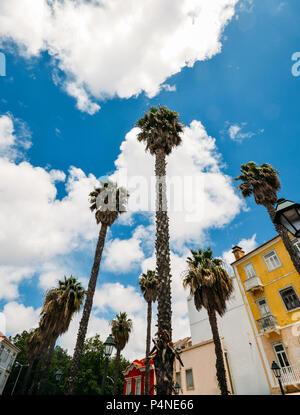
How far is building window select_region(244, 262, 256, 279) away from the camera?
2405 cm

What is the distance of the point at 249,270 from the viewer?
24.6 meters

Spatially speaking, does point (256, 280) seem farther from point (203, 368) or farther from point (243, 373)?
point (203, 368)

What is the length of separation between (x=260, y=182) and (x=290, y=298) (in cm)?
1039

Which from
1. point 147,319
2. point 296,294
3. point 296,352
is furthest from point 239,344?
point 147,319

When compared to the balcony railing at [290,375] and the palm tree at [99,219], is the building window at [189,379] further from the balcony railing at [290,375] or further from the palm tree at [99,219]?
the palm tree at [99,219]

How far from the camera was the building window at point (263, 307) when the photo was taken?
840 inches

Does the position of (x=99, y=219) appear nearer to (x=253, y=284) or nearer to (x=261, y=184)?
(x=261, y=184)

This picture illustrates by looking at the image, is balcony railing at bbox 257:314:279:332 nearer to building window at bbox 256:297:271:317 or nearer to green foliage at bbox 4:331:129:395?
building window at bbox 256:297:271:317

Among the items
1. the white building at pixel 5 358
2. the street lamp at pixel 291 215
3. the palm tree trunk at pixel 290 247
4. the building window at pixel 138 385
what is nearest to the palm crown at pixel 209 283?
the palm tree trunk at pixel 290 247

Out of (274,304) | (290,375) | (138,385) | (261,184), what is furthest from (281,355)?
(138,385)

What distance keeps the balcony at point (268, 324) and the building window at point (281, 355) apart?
1.14 meters
